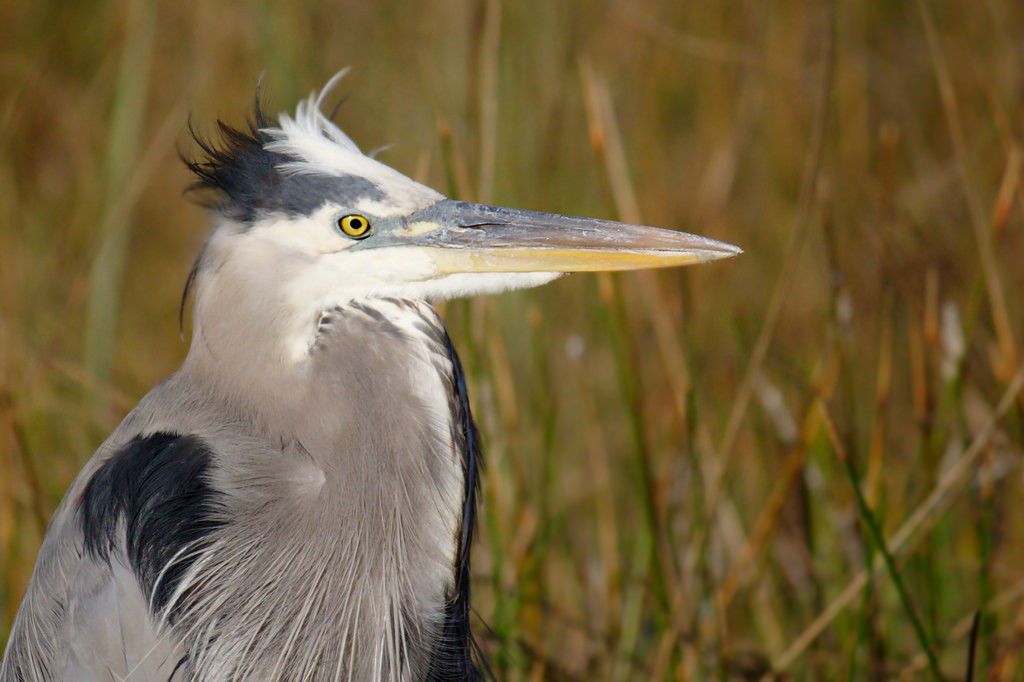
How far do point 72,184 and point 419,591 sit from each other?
2882 millimetres

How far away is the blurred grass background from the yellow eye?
22.9 inches

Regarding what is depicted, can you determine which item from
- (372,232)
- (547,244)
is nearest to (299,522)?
(372,232)

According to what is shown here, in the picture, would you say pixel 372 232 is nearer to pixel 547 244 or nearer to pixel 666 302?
pixel 547 244

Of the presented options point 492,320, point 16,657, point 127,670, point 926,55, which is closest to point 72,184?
point 492,320

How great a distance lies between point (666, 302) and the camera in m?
4.15

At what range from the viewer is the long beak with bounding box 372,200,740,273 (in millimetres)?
1752

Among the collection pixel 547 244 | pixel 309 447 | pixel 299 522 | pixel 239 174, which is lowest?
pixel 299 522

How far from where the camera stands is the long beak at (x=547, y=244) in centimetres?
175

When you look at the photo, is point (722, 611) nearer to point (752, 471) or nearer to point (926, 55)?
point (752, 471)

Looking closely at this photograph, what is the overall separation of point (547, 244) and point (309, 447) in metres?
0.50

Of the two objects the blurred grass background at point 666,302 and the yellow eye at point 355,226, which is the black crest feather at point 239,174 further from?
the blurred grass background at point 666,302

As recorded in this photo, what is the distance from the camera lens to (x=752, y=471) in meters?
3.54

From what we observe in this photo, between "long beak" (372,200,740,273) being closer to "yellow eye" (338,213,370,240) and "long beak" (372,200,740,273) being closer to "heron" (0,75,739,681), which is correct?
"heron" (0,75,739,681)

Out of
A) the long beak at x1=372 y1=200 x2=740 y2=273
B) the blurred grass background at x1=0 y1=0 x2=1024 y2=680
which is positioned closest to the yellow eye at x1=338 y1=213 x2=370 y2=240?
the long beak at x1=372 y1=200 x2=740 y2=273
